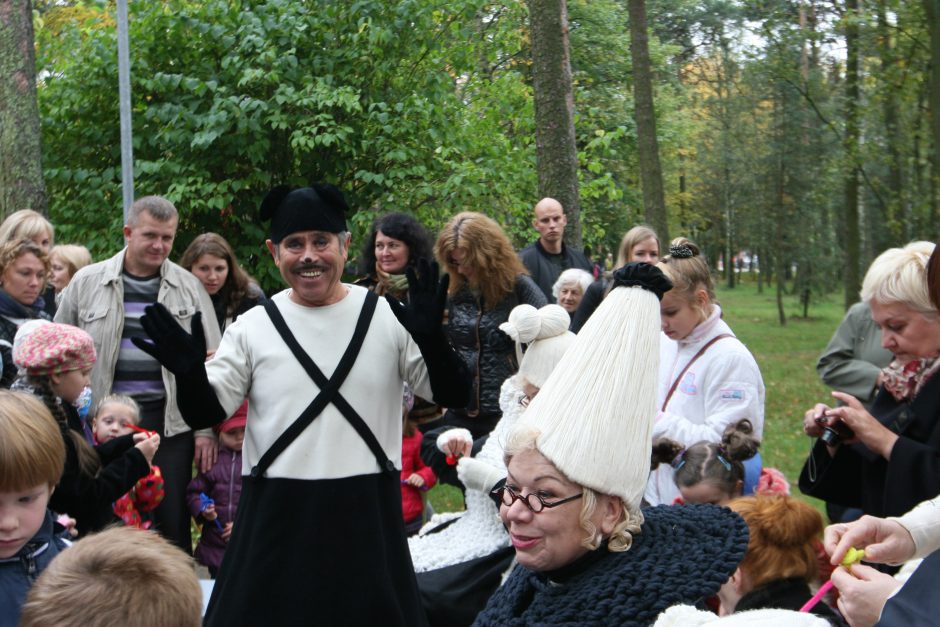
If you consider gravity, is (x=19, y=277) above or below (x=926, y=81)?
below

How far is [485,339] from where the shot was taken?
5.99m

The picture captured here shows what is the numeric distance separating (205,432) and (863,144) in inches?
518

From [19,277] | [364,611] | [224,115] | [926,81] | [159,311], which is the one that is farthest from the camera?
[926,81]

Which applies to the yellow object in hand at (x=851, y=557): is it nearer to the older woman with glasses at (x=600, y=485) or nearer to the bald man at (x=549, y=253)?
the older woman with glasses at (x=600, y=485)

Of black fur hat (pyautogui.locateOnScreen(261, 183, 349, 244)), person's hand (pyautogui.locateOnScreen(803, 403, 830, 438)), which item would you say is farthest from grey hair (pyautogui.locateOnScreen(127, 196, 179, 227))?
person's hand (pyautogui.locateOnScreen(803, 403, 830, 438))

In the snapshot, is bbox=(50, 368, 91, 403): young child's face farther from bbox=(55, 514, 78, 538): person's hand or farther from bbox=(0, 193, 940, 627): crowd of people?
bbox=(55, 514, 78, 538): person's hand

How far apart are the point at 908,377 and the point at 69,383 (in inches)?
133

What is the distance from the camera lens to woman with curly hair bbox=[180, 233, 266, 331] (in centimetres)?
622

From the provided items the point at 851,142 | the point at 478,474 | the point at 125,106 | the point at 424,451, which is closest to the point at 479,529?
the point at 478,474

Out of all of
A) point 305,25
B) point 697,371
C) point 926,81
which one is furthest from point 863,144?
point 697,371

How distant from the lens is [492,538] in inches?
177

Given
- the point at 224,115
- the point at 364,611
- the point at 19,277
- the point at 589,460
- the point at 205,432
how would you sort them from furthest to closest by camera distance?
the point at 224,115 < the point at 205,432 < the point at 19,277 < the point at 364,611 < the point at 589,460

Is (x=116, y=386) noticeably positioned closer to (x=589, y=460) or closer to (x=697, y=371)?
(x=697, y=371)

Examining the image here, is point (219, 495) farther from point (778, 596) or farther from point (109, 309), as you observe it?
Result: point (778, 596)
